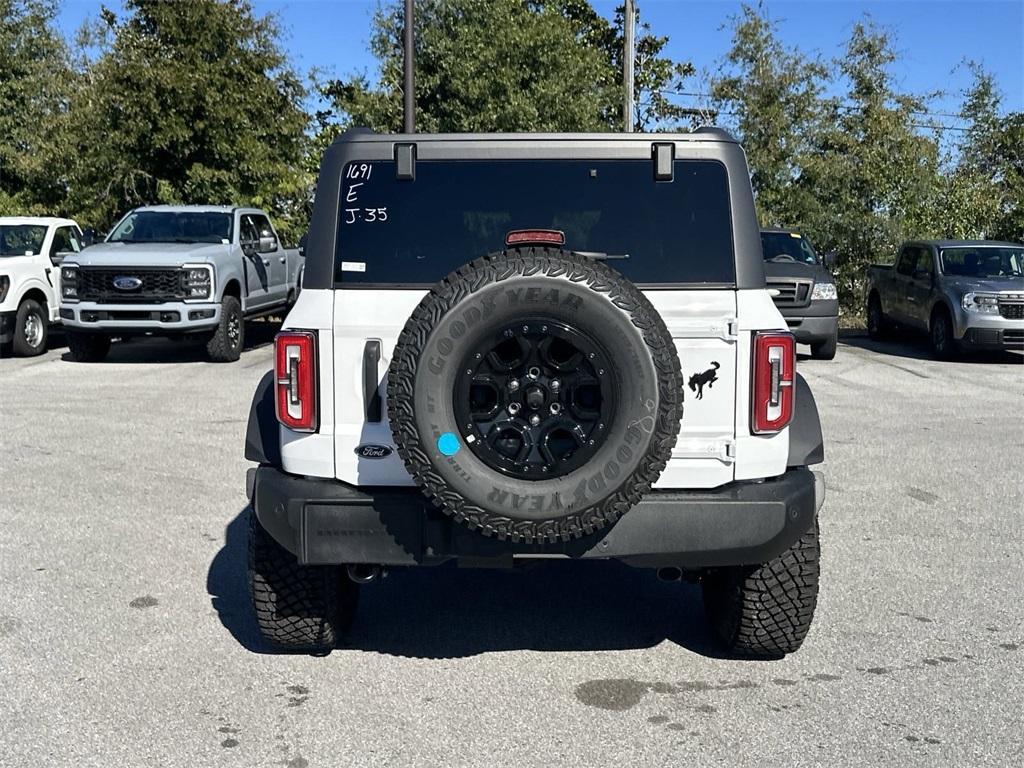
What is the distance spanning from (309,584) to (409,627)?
26.8 inches

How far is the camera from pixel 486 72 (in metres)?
24.2

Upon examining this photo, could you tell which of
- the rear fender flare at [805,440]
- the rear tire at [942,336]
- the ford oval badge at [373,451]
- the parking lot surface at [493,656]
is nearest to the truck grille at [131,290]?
the parking lot surface at [493,656]

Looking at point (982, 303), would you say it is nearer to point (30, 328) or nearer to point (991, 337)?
point (991, 337)

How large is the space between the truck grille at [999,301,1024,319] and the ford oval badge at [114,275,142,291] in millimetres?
10840

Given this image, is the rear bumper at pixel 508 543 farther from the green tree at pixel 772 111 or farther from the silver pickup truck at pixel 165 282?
the green tree at pixel 772 111

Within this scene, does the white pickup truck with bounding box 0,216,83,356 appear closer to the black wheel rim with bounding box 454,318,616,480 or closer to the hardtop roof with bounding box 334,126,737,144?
the hardtop roof with bounding box 334,126,737,144

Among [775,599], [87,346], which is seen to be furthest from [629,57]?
[775,599]

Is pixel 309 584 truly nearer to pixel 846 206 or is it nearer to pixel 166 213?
pixel 166 213

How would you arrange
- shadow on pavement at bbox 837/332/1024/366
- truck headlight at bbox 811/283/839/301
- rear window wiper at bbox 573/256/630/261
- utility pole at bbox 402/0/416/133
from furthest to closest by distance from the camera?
utility pole at bbox 402/0/416/133, shadow on pavement at bbox 837/332/1024/366, truck headlight at bbox 811/283/839/301, rear window wiper at bbox 573/256/630/261

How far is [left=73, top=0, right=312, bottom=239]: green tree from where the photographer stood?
65.9 ft

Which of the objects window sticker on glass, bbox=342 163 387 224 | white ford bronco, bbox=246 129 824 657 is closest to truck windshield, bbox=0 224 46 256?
white ford bronco, bbox=246 129 824 657

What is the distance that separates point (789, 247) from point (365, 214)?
13480 millimetres

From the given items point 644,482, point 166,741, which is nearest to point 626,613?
point 644,482

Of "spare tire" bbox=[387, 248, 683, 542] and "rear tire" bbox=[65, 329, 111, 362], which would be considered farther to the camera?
"rear tire" bbox=[65, 329, 111, 362]
